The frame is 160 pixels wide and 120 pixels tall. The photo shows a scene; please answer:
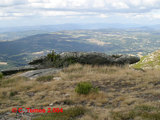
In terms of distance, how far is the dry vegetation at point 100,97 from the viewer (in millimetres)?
7048

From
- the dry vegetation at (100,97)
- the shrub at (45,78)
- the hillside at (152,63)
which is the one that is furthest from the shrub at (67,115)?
the hillside at (152,63)

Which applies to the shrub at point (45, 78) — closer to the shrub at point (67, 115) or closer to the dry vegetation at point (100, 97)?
the dry vegetation at point (100, 97)

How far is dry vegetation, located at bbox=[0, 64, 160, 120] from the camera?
7.05 m

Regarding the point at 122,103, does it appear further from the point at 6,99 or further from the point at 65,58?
the point at 65,58

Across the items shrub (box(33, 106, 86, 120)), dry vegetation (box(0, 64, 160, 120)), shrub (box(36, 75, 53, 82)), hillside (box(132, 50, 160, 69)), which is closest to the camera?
shrub (box(33, 106, 86, 120))

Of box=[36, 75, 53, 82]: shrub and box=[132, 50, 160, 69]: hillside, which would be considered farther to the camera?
box=[132, 50, 160, 69]: hillside

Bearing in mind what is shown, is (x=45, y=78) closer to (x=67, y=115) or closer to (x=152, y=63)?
(x=67, y=115)

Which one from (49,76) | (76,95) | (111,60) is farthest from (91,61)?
(76,95)

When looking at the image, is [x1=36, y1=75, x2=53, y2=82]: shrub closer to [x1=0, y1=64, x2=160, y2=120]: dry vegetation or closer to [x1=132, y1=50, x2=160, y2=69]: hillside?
[x1=0, y1=64, x2=160, y2=120]: dry vegetation

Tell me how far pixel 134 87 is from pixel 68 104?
16.3 feet

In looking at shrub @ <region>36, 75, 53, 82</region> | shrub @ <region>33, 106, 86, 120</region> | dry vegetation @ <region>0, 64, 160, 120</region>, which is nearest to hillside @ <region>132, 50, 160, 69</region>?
dry vegetation @ <region>0, 64, 160, 120</region>

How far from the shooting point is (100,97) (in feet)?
31.1

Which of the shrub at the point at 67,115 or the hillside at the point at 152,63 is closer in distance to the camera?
the shrub at the point at 67,115

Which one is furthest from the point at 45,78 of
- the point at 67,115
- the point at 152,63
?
the point at 152,63
